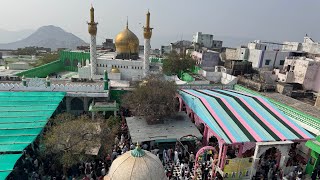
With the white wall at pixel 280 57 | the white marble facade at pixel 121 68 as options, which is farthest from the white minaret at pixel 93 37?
the white wall at pixel 280 57

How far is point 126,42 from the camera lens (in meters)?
28.5

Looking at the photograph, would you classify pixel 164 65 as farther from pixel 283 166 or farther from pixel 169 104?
pixel 283 166

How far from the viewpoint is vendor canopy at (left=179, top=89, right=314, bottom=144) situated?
13.5 meters

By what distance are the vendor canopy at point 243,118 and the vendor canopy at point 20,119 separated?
902cm

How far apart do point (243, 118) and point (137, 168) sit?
9.55 m

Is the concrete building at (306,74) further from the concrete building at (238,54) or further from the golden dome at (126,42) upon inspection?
the golden dome at (126,42)

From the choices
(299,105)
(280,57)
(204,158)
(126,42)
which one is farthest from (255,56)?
(204,158)

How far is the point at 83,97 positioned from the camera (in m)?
19.5

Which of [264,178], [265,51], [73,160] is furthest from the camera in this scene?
[265,51]

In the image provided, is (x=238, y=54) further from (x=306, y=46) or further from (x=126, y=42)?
(x=126, y=42)

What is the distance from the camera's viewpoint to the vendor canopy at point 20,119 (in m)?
10.7

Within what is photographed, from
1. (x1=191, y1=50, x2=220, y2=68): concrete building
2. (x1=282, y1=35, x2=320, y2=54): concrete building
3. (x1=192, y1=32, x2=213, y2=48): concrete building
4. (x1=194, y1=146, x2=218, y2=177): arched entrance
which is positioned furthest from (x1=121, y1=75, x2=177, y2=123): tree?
(x1=192, y1=32, x2=213, y2=48): concrete building

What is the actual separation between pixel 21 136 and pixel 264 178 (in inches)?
476

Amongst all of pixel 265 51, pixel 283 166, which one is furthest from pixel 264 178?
pixel 265 51
